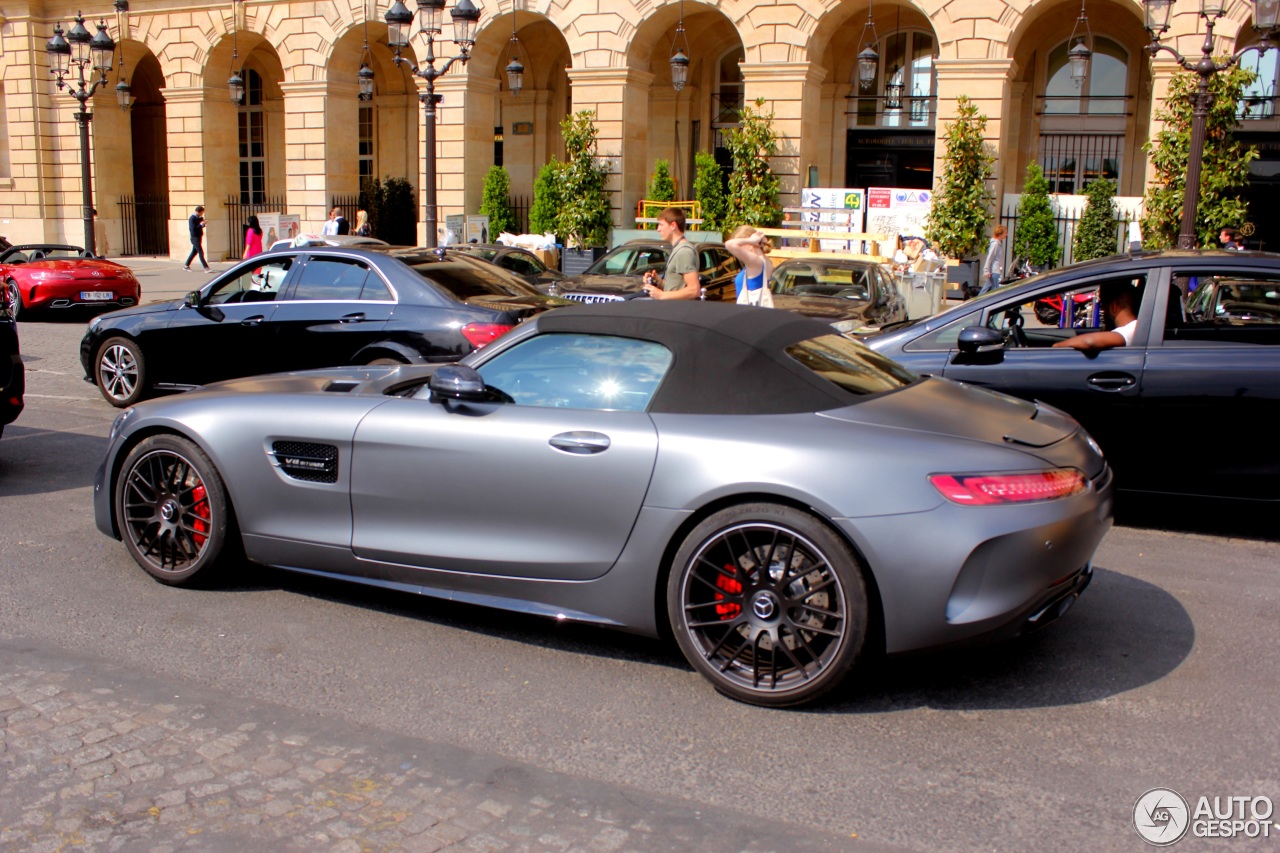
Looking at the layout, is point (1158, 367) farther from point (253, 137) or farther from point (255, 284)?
point (253, 137)

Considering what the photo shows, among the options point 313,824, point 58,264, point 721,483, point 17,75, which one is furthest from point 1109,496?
point 17,75

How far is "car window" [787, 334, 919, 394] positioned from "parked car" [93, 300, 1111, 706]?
0.06 feet

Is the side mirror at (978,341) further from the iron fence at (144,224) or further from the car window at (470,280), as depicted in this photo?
the iron fence at (144,224)

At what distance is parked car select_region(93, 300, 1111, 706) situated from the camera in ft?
13.3

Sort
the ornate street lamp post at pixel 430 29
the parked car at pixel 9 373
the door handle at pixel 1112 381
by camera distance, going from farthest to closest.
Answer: the ornate street lamp post at pixel 430 29 < the parked car at pixel 9 373 < the door handle at pixel 1112 381

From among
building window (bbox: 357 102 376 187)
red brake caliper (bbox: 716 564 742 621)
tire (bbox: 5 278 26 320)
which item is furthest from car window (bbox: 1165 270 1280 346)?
building window (bbox: 357 102 376 187)

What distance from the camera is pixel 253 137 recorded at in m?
37.6

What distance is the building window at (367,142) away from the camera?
3594cm

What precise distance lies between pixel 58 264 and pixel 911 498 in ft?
64.4

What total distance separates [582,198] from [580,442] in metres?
23.4

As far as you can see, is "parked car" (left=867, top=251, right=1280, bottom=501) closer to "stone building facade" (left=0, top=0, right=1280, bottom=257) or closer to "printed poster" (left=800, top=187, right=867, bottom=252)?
"printed poster" (left=800, top=187, right=867, bottom=252)

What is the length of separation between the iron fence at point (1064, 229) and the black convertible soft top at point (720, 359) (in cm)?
2023

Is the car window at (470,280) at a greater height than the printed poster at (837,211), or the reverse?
the printed poster at (837,211)

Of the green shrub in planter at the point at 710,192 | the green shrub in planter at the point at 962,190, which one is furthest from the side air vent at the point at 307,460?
the green shrub in planter at the point at 710,192
